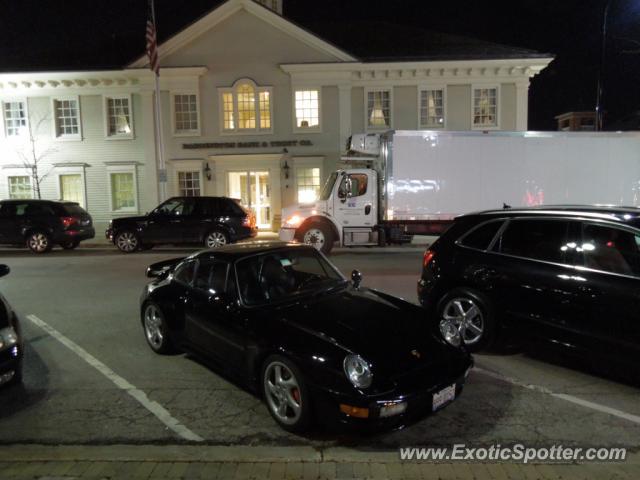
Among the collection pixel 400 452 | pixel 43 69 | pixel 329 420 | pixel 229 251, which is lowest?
pixel 400 452

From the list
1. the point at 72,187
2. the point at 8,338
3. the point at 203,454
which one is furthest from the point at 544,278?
the point at 72,187

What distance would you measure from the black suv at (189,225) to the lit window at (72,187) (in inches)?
288

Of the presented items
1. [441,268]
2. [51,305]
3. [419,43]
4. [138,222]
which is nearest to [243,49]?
[419,43]

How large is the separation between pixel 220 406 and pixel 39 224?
554 inches

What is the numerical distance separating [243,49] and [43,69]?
8.37m

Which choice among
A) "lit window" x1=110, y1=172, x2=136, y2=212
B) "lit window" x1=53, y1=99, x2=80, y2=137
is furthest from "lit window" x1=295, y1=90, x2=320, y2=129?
"lit window" x1=53, y1=99, x2=80, y2=137

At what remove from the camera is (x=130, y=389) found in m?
4.85

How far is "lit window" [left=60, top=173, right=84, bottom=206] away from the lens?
21.9m

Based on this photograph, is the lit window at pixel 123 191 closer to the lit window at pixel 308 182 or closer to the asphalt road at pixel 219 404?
the lit window at pixel 308 182

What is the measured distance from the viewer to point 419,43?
22.1 meters

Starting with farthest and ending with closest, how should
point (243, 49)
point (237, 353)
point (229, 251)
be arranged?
point (243, 49) < point (229, 251) < point (237, 353)

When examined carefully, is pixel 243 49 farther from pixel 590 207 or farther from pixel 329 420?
pixel 329 420

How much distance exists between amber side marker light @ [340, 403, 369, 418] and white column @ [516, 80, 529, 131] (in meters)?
19.9

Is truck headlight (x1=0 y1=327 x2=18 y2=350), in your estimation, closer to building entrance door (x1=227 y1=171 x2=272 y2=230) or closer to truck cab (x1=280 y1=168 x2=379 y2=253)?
truck cab (x1=280 y1=168 x2=379 y2=253)
